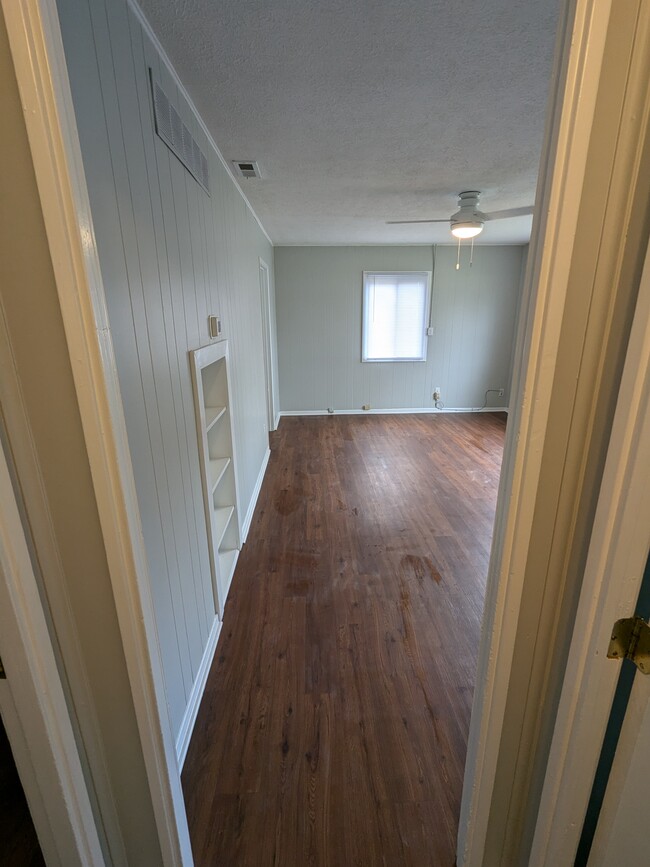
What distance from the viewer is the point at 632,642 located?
2.42 feet

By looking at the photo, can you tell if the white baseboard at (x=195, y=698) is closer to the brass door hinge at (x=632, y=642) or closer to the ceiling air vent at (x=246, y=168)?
the brass door hinge at (x=632, y=642)

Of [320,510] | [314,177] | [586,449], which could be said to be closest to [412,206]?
[314,177]

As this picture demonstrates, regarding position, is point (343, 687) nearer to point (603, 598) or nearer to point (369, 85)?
point (603, 598)

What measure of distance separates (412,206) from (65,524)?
→ 12.6ft

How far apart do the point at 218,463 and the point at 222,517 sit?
1.12 ft

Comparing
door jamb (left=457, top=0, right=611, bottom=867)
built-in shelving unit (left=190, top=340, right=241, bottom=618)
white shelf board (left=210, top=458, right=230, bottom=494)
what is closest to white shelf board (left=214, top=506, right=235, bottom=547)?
built-in shelving unit (left=190, top=340, right=241, bottom=618)

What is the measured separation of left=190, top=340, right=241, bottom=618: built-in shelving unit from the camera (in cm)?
190

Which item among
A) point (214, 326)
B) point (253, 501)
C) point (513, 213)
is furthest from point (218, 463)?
point (513, 213)


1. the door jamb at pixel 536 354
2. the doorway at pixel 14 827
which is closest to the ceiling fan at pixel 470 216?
the door jamb at pixel 536 354

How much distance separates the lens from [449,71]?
5.09 feet

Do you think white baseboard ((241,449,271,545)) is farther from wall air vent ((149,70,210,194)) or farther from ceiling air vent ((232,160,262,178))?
ceiling air vent ((232,160,262,178))

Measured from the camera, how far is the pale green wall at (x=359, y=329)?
19.1 ft

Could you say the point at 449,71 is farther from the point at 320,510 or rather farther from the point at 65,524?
the point at 320,510

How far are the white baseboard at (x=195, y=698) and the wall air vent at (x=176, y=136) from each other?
2136 millimetres
